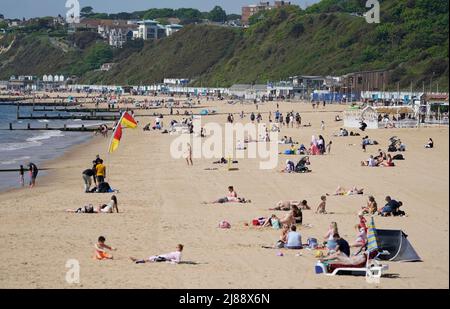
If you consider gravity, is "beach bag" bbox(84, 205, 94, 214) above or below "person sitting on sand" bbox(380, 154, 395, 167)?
below

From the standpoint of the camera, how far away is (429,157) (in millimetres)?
29938

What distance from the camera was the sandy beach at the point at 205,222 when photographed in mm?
12844

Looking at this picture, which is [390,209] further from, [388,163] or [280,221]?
[388,163]

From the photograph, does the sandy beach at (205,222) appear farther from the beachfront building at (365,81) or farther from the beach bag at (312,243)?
the beachfront building at (365,81)

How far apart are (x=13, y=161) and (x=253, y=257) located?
23152 mm

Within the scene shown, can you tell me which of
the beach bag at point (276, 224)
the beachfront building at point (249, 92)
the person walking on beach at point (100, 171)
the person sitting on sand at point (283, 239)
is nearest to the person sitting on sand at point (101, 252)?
the person sitting on sand at point (283, 239)

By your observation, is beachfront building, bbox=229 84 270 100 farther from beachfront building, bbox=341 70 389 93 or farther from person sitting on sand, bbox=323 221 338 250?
person sitting on sand, bbox=323 221 338 250

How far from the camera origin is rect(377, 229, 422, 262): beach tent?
13.6 metres

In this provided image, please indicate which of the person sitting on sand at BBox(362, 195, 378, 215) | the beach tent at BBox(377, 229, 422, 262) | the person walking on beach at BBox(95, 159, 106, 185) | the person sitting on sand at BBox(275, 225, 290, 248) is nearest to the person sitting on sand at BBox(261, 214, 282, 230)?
the person sitting on sand at BBox(275, 225, 290, 248)

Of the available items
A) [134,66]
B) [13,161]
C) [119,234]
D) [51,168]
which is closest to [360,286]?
[119,234]

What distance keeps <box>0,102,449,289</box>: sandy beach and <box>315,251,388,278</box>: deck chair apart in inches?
5.5

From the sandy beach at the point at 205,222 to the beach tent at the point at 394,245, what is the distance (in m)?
0.18

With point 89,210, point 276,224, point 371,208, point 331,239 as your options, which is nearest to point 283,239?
point 331,239
